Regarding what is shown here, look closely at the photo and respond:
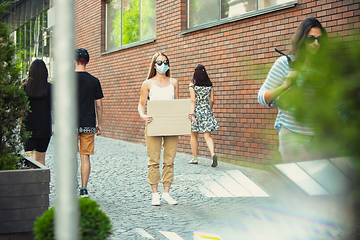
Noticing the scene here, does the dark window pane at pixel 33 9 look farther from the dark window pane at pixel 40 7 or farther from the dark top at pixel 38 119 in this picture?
the dark top at pixel 38 119

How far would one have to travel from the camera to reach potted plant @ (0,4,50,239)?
9.42 feet

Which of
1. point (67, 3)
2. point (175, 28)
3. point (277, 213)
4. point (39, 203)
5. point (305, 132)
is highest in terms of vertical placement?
point (175, 28)

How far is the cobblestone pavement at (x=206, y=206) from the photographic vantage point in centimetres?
99

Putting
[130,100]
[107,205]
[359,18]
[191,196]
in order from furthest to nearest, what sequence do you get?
[130,100] → [191,196] → [107,205] → [359,18]

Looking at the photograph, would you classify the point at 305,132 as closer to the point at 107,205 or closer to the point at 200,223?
the point at 200,223

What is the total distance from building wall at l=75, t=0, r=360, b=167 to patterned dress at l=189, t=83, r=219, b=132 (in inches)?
18.6

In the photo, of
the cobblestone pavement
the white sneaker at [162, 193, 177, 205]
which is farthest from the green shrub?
the white sneaker at [162, 193, 177, 205]

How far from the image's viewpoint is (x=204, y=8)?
856cm

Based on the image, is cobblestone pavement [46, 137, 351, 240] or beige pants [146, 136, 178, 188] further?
beige pants [146, 136, 178, 188]

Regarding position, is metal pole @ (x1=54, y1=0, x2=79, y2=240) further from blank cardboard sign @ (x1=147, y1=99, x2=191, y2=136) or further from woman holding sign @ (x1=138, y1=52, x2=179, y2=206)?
woman holding sign @ (x1=138, y1=52, x2=179, y2=206)

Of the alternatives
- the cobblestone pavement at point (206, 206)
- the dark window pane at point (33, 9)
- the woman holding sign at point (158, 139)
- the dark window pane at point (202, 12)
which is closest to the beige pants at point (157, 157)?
the woman holding sign at point (158, 139)

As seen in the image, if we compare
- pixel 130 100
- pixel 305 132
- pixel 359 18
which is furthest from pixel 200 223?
pixel 130 100

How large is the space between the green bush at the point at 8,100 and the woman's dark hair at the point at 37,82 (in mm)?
1685

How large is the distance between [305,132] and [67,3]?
703 mm
